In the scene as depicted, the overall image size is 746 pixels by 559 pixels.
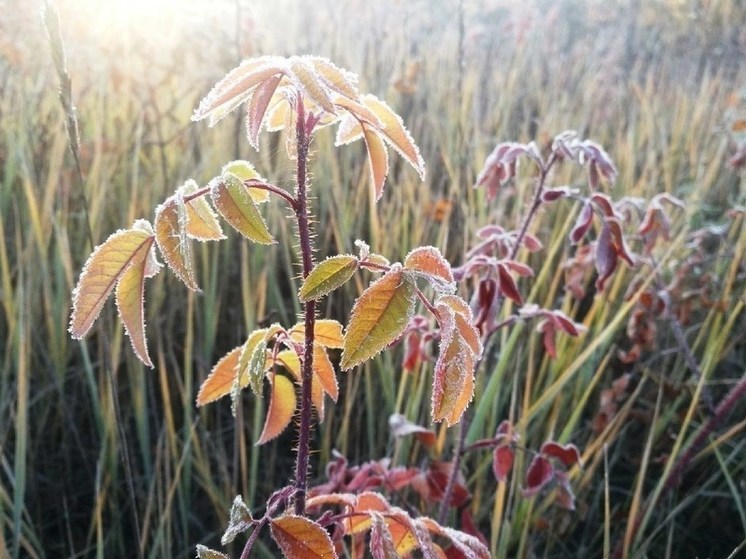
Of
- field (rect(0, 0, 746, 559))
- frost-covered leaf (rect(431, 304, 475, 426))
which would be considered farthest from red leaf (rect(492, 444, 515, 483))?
frost-covered leaf (rect(431, 304, 475, 426))

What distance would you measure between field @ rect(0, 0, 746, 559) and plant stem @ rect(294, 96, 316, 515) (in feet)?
0.41

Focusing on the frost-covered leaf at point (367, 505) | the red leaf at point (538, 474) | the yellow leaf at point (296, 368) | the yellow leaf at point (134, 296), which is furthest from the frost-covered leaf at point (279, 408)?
the red leaf at point (538, 474)

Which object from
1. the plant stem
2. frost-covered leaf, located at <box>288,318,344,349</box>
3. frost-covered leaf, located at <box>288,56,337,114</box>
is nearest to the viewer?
frost-covered leaf, located at <box>288,56,337,114</box>

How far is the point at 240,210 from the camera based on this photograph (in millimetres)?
608

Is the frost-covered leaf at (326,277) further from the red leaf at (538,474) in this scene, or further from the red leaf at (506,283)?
the red leaf at (538,474)

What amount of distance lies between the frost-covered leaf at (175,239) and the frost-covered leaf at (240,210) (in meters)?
0.03

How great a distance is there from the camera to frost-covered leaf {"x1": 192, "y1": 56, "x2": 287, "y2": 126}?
603 mm

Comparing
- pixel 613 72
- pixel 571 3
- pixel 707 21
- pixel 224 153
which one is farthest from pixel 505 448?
pixel 571 3

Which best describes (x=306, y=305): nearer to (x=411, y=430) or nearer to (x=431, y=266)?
(x=431, y=266)

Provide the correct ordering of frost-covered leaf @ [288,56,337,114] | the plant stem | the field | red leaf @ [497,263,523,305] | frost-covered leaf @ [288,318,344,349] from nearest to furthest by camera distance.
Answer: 1. frost-covered leaf @ [288,56,337,114]
2. the plant stem
3. frost-covered leaf @ [288,318,344,349]
4. red leaf @ [497,263,523,305]
5. the field

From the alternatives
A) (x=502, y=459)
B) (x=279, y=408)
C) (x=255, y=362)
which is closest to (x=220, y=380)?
(x=279, y=408)

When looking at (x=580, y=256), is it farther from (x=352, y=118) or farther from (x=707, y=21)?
(x=707, y=21)

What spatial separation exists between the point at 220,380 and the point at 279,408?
8 centimetres

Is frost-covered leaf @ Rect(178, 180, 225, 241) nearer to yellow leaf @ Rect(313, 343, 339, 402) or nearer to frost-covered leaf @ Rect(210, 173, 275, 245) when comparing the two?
frost-covered leaf @ Rect(210, 173, 275, 245)
